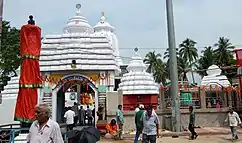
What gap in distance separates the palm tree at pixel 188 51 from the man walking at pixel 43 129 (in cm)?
5433

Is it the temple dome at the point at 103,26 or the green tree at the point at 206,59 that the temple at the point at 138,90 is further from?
the green tree at the point at 206,59

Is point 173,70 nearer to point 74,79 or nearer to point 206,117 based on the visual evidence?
point 206,117

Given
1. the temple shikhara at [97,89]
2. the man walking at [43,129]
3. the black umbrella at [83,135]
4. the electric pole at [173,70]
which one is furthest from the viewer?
the temple shikhara at [97,89]

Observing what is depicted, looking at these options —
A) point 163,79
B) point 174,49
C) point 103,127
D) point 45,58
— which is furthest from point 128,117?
point 163,79

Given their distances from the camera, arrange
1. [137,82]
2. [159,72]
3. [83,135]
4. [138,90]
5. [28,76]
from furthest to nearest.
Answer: [159,72], [137,82], [138,90], [28,76], [83,135]

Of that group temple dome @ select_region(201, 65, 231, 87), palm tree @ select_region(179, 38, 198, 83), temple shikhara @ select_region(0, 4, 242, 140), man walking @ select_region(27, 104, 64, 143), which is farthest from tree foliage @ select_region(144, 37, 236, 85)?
man walking @ select_region(27, 104, 64, 143)

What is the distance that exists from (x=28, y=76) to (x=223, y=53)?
50553mm

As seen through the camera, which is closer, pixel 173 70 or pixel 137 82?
pixel 173 70

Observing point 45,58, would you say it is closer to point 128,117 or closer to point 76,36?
point 76,36

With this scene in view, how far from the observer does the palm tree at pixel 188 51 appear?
56.6 m

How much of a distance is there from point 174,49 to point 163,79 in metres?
44.1

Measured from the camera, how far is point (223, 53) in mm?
53969

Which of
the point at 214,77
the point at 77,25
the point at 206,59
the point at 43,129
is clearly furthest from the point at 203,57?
the point at 43,129

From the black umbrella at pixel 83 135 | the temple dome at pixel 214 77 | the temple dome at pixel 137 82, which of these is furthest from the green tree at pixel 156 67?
the black umbrella at pixel 83 135
